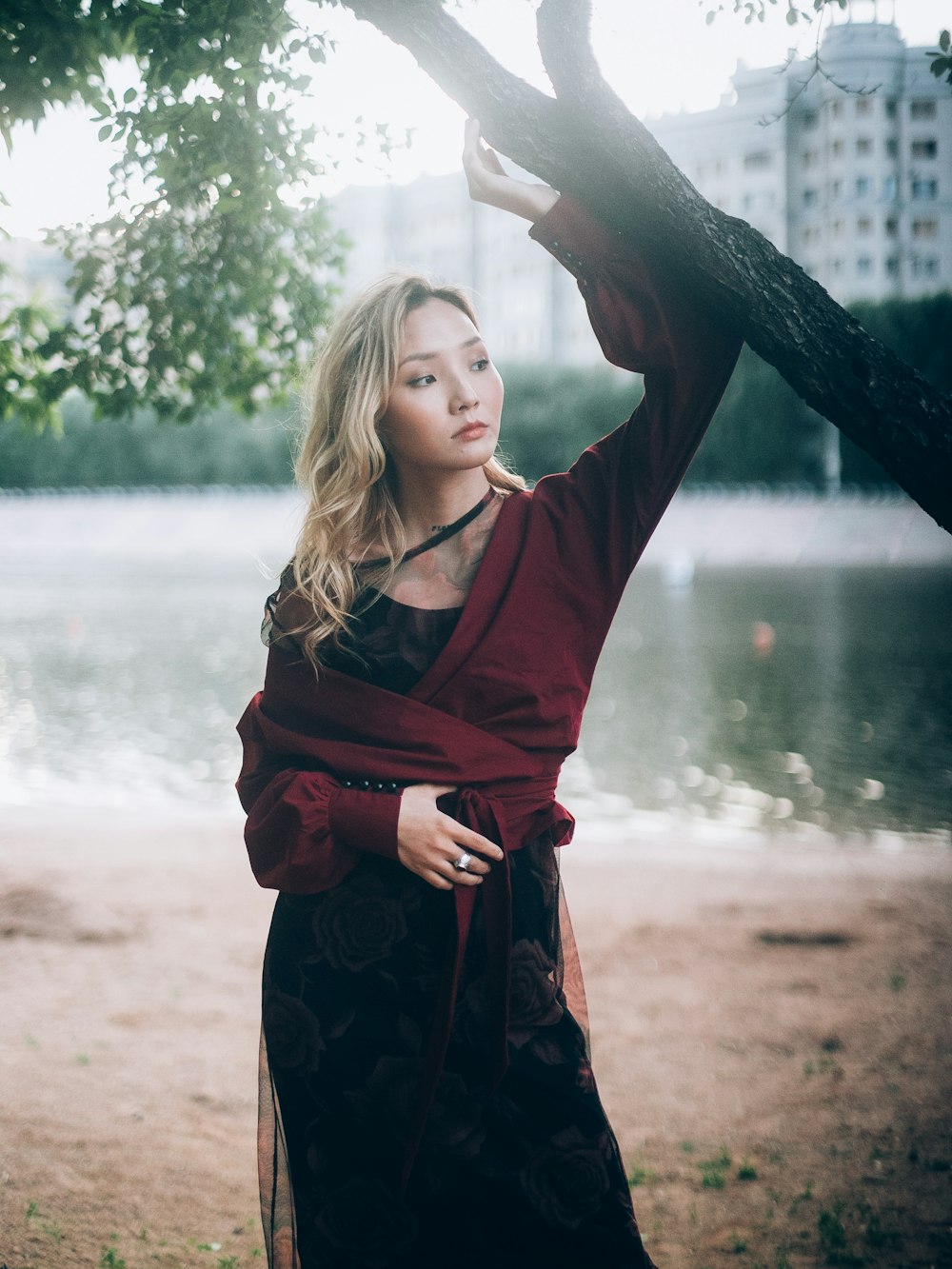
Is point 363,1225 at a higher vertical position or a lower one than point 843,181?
lower

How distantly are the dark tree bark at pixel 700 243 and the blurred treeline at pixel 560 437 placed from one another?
20.6 m

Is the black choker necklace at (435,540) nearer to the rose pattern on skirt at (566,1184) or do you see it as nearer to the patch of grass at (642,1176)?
the rose pattern on skirt at (566,1184)

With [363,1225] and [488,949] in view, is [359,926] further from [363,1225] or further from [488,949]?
[363,1225]

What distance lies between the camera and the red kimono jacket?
6.44 ft

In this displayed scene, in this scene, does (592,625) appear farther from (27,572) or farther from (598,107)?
(27,572)

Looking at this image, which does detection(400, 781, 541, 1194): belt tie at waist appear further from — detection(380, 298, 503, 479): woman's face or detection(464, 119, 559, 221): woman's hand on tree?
detection(464, 119, 559, 221): woman's hand on tree

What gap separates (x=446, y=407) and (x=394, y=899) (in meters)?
0.83

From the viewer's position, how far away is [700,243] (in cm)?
197

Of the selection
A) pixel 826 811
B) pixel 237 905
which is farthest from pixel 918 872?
pixel 237 905

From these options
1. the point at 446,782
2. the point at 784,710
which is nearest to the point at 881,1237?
the point at 446,782

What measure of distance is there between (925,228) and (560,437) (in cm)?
1097

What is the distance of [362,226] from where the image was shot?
5497cm

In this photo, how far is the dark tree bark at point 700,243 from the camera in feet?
6.50

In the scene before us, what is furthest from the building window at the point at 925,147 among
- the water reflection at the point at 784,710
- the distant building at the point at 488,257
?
the distant building at the point at 488,257
